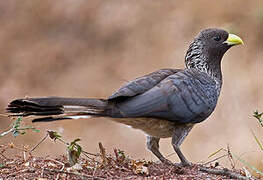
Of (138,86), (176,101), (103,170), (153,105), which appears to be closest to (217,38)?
(176,101)

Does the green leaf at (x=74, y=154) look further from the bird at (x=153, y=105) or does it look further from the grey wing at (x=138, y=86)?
the grey wing at (x=138, y=86)

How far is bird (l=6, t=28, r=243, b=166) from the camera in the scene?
429 cm

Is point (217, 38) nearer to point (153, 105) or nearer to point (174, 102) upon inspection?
point (174, 102)

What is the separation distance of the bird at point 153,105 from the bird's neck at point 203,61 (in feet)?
0.49

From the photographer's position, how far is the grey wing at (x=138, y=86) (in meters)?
4.67

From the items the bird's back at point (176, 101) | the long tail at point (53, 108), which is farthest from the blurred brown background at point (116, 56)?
the long tail at point (53, 108)

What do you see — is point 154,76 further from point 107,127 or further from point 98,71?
point 98,71

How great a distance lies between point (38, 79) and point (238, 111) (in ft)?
14.0

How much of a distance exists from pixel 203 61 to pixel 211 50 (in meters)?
0.16

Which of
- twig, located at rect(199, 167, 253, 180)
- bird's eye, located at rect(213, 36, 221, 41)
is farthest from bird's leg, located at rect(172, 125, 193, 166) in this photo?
bird's eye, located at rect(213, 36, 221, 41)

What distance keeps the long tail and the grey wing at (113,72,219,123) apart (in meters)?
0.31

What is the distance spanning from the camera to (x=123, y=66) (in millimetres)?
11188

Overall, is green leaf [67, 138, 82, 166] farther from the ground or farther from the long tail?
the long tail

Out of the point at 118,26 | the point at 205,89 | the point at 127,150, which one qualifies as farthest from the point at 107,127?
the point at 205,89
